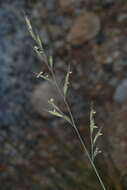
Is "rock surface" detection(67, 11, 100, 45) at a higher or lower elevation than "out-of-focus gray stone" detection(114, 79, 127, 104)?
higher

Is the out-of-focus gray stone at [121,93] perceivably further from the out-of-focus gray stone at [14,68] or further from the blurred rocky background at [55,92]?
the out-of-focus gray stone at [14,68]

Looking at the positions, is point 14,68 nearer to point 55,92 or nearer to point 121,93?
point 55,92

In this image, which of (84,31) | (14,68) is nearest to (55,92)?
(14,68)

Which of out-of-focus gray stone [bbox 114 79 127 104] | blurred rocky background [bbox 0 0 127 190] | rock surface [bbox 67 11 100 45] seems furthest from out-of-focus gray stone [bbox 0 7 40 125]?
out-of-focus gray stone [bbox 114 79 127 104]

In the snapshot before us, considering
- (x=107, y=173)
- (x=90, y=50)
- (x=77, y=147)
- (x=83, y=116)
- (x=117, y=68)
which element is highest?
(x=90, y=50)

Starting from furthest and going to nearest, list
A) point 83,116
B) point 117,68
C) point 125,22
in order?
point 125,22 < point 117,68 < point 83,116

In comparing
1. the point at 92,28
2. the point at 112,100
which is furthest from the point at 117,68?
the point at 92,28

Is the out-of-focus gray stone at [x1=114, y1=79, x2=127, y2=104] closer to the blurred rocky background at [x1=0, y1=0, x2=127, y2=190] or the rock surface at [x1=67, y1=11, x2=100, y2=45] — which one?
the blurred rocky background at [x1=0, y1=0, x2=127, y2=190]

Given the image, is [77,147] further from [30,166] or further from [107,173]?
[107,173]
